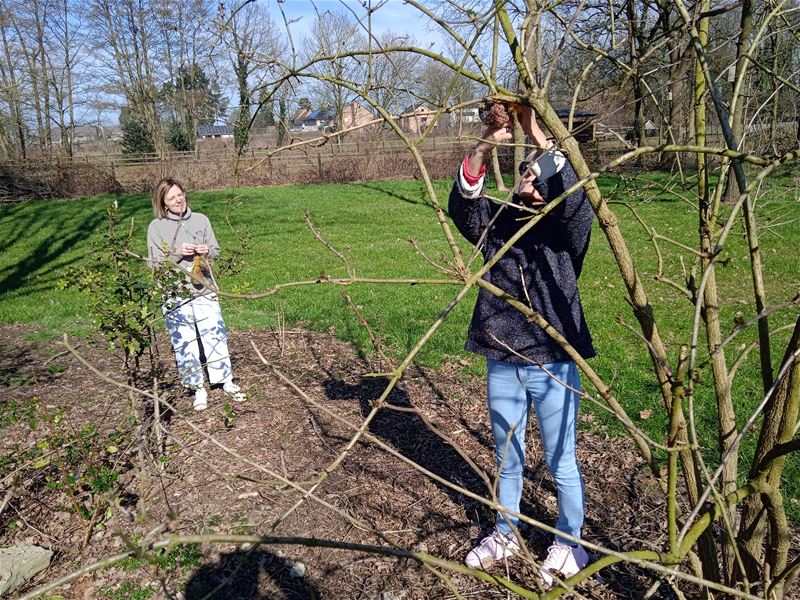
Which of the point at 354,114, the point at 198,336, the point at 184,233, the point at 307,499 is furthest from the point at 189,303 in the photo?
the point at 354,114

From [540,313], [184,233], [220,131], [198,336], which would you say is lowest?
[198,336]

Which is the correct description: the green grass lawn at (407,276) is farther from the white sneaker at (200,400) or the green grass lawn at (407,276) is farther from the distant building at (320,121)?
the white sneaker at (200,400)

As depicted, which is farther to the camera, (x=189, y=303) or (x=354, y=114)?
(x=189, y=303)

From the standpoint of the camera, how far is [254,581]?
9.40ft

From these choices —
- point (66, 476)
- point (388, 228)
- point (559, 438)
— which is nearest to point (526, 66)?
point (559, 438)

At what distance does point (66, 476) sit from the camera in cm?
319

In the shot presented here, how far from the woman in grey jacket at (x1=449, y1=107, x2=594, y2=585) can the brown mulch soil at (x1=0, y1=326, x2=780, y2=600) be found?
1.57ft

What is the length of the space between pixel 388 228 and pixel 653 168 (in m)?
9.64

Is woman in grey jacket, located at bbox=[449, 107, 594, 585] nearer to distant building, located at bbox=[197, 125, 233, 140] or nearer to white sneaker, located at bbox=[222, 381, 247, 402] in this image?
distant building, located at bbox=[197, 125, 233, 140]

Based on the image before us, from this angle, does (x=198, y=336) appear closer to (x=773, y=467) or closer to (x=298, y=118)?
(x=298, y=118)

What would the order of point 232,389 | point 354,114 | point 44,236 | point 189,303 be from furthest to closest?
point 44,236 → point 232,389 → point 189,303 → point 354,114

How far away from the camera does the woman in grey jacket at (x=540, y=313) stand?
2240 millimetres

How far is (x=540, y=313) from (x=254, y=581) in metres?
1.80

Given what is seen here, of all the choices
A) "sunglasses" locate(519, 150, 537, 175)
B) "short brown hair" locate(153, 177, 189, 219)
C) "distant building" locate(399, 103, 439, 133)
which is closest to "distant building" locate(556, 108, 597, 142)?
"sunglasses" locate(519, 150, 537, 175)
